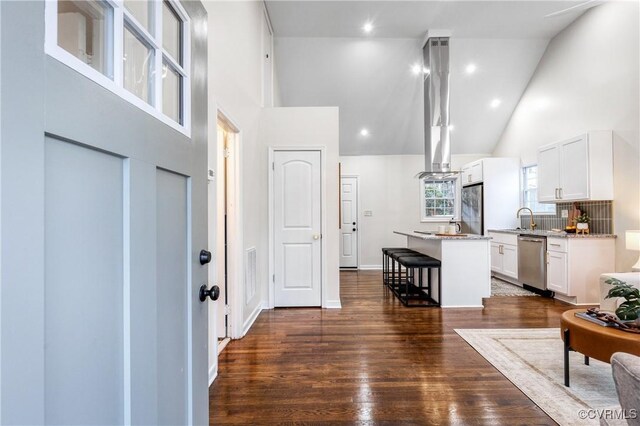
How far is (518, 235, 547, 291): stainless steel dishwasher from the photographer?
4.48 metres

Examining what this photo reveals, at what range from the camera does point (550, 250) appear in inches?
173

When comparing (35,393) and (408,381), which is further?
(408,381)

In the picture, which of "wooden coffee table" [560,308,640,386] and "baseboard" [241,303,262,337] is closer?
"wooden coffee table" [560,308,640,386]

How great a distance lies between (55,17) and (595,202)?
580cm

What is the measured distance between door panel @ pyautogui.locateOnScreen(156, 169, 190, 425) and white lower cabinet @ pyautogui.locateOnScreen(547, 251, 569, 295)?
4900 millimetres

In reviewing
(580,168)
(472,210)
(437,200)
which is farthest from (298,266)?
(437,200)

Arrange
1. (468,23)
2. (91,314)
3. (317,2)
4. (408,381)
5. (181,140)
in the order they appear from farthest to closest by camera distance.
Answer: (468,23)
(317,2)
(408,381)
(181,140)
(91,314)

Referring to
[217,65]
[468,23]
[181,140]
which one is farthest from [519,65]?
[181,140]

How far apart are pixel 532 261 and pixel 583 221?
87 cm

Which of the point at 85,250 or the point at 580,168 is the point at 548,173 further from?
the point at 85,250

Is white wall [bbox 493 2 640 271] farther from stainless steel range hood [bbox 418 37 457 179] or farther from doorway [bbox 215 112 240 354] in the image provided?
doorway [bbox 215 112 240 354]

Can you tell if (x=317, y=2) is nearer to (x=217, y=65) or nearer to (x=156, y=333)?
(x=217, y=65)

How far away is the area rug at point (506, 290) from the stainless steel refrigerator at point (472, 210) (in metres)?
1.11

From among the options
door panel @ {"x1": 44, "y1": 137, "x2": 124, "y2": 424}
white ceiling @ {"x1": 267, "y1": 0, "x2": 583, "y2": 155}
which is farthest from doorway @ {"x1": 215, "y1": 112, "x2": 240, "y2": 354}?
white ceiling @ {"x1": 267, "y1": 0, "x2": 583, "y2": 155}
